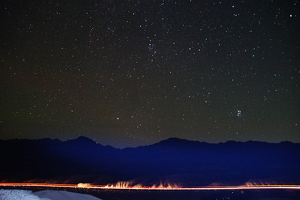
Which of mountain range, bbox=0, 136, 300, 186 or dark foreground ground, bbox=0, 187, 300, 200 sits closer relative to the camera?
dark foreground ground, bbox=0, 187, 300, 200

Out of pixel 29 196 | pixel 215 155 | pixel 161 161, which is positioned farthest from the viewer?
pixel 215 155

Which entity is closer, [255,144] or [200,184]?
[200,184]

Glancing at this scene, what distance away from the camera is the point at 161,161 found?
14862 centimetres

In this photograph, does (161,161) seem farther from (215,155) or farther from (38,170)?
(38,170)

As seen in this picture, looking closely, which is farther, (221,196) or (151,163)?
(151,163)

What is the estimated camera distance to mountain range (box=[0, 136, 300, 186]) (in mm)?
94562

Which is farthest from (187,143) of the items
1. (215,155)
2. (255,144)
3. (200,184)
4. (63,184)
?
(63,184)

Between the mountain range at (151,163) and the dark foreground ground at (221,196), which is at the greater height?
the mountain range at (151,163)

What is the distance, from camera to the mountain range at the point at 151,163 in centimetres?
9456

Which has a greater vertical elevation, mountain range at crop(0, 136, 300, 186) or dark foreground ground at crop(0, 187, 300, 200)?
mountain range at crop(0, 136, 300, 186)

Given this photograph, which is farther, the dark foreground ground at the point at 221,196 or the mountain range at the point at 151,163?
the mountain range at the point at 151,163

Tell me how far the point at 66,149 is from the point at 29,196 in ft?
517

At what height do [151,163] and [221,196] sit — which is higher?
[151,163]

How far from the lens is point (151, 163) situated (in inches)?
5546
